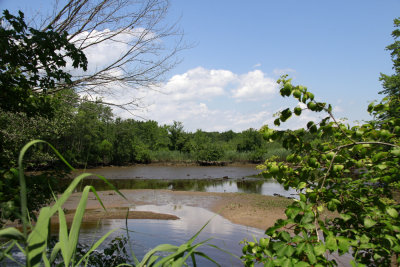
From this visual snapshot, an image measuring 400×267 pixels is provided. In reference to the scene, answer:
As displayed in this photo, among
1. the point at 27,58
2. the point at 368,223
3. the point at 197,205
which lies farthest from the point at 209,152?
the point at 368,223

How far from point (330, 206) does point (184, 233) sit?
8136mm

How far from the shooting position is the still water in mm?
7529

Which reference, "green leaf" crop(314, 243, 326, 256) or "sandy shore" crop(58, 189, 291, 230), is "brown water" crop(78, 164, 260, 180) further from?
"green leaf" crop(314, 243, 326, 256)

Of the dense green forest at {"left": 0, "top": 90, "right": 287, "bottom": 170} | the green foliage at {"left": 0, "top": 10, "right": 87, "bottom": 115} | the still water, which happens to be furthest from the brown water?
the green foliage at {"left": 0, "top": 10, "right": 87, "bottom": 115}

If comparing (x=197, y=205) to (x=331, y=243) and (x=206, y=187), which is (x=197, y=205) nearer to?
(x=206, y=187)

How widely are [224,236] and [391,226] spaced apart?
8.00 m

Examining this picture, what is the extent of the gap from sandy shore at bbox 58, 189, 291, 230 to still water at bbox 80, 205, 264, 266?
1.99ft

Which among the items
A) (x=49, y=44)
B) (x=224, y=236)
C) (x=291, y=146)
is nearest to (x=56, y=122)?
(x=224, y=236)

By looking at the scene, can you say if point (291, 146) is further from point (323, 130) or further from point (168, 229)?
point (168, 229)

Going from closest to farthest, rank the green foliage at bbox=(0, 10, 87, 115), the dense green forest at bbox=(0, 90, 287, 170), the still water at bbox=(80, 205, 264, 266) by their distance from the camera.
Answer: the green foliage at bbox=(0, 10, 87, 115), the still water at bbox=(80, 205, 264, 266), the dense green forest at bbox=(0, 90, 287, 170)

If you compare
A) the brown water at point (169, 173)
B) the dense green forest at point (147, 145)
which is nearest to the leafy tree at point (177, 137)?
the dense green forest at point (147, 145)

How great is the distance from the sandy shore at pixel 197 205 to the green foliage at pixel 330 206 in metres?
9.00

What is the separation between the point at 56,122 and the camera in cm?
1814

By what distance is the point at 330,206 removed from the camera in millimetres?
1824
